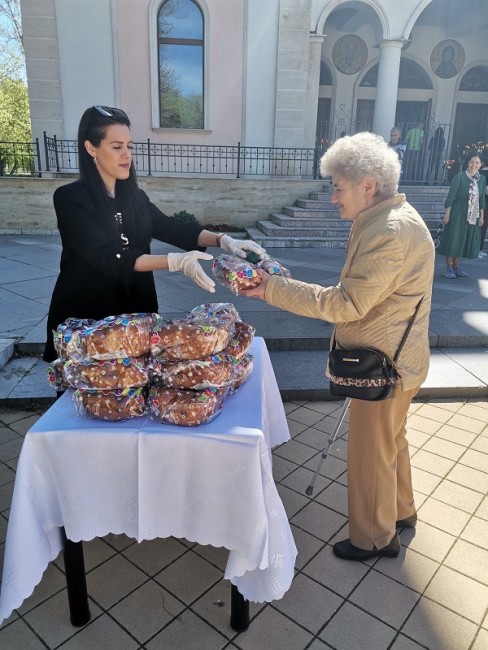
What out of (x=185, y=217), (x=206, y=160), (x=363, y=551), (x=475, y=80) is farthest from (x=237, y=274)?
(x=475, y=80)

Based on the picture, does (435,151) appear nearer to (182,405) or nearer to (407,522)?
(407,522)

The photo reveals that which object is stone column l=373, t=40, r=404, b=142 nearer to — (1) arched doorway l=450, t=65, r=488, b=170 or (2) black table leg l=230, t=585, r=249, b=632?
(1) arched doorway l=450, t=65, r=488, b=170

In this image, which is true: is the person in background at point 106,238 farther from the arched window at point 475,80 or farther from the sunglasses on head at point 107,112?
the arched window at point 475,80

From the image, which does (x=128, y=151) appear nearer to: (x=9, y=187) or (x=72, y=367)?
(x=72, y=367)

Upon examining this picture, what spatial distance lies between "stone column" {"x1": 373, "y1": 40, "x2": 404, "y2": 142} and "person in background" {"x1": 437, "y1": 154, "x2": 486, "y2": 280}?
23.1 ft

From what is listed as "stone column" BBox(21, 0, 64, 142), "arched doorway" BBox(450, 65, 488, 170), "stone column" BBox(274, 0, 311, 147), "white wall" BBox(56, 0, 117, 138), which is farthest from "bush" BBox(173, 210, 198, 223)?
"arched doorway" BBox(450, 65, 488, 170)

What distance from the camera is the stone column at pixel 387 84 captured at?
45.3ft

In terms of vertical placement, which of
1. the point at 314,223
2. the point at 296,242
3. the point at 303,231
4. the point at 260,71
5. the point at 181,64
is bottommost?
the point at 296,242

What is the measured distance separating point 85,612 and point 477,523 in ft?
7.10

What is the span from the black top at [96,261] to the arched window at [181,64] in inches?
475

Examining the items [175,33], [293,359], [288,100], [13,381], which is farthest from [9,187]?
[293,359]

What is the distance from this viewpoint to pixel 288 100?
1308 cm

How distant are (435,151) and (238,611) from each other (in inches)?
633

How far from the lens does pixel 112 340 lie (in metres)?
1.81
